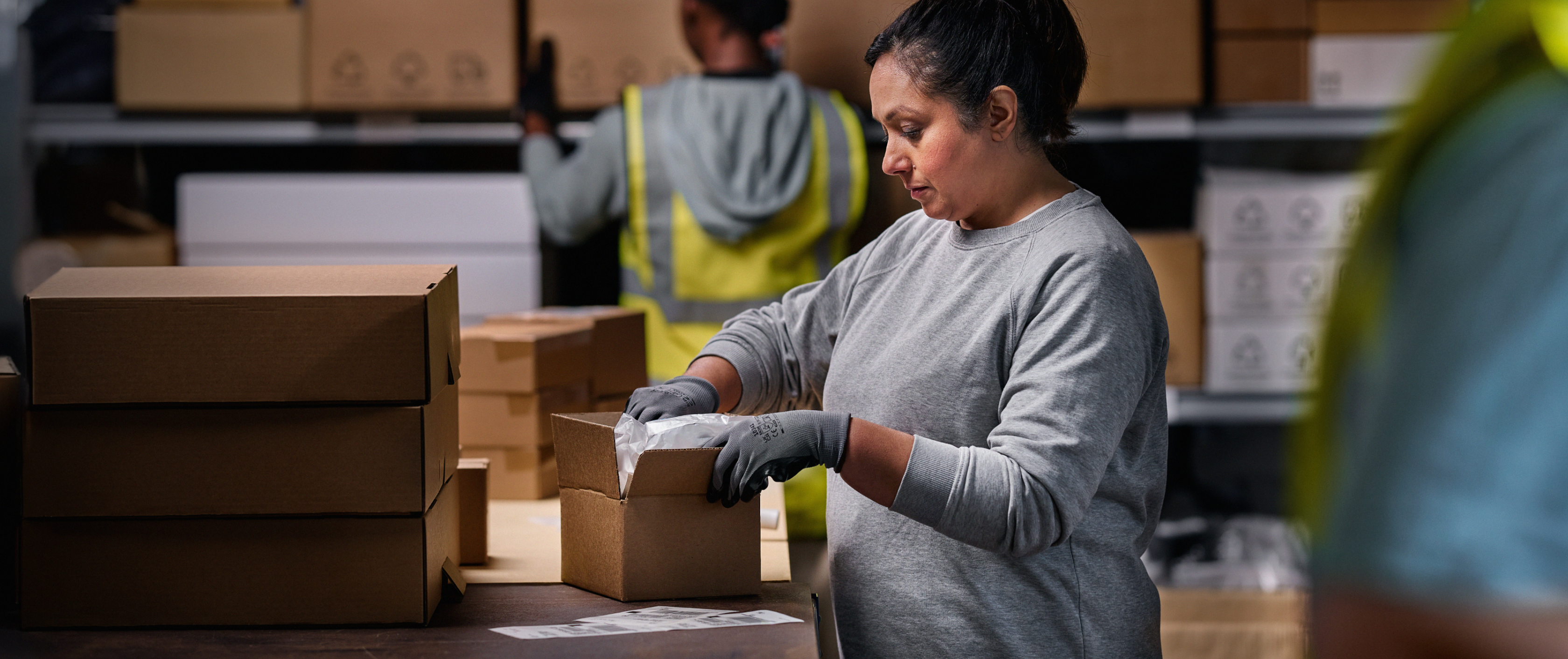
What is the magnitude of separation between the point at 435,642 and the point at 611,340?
0.89 meters

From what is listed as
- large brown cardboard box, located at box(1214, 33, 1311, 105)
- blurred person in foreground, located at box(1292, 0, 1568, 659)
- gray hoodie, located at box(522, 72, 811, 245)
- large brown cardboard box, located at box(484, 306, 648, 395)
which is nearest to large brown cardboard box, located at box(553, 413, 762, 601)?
large brown cardboard box, located at box(484, 306, 648, 395)

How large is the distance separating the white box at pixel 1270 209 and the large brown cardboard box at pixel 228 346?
210 centimetres

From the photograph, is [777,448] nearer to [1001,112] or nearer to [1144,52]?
[1001,112]

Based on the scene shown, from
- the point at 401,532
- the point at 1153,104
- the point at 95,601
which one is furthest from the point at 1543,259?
the point at 1153,104

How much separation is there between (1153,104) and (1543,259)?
2.59 meters

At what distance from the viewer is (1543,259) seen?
0.66ft

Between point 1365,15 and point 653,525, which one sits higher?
point 1365,15

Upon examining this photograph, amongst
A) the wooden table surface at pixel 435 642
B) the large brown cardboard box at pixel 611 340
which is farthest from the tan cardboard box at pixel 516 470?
the wooden table surface at pixel 435 642

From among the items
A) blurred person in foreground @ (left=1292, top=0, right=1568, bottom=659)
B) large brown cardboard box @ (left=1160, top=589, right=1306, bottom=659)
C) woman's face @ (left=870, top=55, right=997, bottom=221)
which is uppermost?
woman's face @ (left=870, top=55, right=997, bottom=221)

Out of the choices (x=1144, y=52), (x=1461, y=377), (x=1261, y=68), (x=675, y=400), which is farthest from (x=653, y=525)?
(x=1261, y=68)

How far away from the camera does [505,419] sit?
1700mm

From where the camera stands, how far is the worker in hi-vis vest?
2.50 metres

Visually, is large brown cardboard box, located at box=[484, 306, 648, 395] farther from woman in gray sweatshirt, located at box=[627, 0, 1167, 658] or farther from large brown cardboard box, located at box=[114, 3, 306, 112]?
large brown cardboard box, located at box=[114, 3, 306, 112]

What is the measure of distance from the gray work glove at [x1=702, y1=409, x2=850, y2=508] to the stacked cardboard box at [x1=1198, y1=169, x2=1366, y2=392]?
6.08 ft
